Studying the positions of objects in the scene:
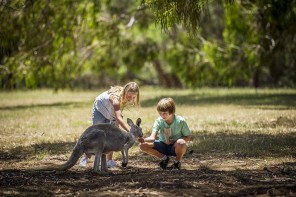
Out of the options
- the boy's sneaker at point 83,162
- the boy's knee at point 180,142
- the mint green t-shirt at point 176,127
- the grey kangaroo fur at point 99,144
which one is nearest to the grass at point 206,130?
the boy's sneaker at point 83,162


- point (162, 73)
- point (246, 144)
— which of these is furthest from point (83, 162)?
point (162, 73)

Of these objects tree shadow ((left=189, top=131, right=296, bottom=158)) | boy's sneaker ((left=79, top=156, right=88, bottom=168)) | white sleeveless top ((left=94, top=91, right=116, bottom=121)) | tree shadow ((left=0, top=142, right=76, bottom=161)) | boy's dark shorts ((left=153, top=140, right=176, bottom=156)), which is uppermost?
white sleeveless top ((left=94, top=91, right=116, bottom=121))

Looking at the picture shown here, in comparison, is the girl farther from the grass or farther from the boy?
the grass

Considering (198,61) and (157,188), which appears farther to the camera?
(198,61)

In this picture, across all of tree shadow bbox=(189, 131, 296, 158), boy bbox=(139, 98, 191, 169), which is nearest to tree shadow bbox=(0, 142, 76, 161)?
boy bbox=(139, 98, 191, 169)

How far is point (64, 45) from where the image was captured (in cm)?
2147

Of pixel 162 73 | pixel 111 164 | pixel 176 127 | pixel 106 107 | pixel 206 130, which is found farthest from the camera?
pixel 162 73

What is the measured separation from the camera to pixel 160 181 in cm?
679

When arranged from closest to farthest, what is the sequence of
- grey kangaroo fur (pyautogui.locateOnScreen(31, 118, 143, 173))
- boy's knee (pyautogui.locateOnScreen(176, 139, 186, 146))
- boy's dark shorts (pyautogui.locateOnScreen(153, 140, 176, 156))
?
grey kangaroo fur (pyautogui.locateOnScreen(31, 118, 143, 173)), boy's knee (pyautogui.locateOnScreen(176, 139, 186, 146)), boy's dark shorts (pyautogui.locateOnScreen(153, 140, 176, 156))

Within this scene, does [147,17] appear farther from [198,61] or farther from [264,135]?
[264,135]

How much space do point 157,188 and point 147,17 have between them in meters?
17.6

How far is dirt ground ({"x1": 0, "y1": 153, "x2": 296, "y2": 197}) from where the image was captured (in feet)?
20.4

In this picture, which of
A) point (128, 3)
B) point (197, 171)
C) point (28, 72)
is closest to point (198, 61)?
point (28, 72)

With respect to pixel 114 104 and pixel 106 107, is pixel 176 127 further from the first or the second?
pixel 106 107
